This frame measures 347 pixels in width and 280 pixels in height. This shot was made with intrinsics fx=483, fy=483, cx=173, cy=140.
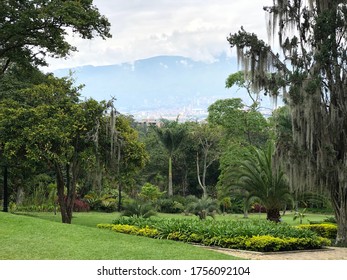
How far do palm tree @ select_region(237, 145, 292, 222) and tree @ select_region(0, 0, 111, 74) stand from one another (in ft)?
28.2

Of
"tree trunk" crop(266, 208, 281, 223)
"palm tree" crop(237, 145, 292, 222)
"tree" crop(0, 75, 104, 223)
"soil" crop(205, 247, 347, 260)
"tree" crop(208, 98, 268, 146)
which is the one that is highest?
"tree" crop(208, 98, 268, 146)

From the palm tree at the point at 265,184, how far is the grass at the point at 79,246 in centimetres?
919

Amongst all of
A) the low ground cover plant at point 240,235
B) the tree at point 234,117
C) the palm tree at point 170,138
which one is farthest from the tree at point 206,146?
the low ground cover plant at point 240,235

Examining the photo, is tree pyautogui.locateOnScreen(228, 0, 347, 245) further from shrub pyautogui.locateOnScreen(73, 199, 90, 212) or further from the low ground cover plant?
shrub pyautogui.locateOnScreen(73, 199, 90, 212)

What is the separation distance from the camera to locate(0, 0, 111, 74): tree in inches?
764

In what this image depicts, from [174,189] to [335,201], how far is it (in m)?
33.3

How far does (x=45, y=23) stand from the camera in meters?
20.2

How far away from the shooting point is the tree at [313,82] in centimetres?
1553

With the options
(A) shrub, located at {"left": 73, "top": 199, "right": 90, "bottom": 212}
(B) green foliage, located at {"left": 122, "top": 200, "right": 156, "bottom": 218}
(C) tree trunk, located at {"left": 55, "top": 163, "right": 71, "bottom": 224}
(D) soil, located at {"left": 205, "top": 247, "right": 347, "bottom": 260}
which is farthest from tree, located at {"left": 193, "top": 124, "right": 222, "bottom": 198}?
(D) soil, located at {"left": 205, "top": 247, "right": 347, "bottom": 260}

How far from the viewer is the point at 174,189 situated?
49.1 meters

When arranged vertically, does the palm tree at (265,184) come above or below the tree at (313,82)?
below

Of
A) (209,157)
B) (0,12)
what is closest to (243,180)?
(0,12)

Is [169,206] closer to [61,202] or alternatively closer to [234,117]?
[234,117]

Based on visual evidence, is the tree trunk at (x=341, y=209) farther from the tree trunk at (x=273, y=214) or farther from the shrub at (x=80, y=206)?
the shrub at (x=80, y=206)
